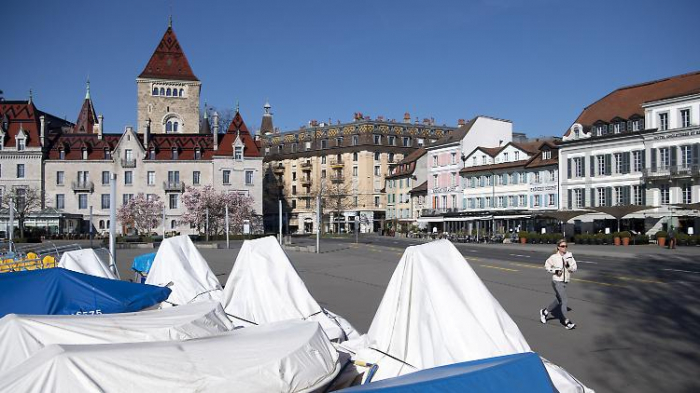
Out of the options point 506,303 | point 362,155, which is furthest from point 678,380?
point 362,155

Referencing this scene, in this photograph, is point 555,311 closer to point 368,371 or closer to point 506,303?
point 506,303

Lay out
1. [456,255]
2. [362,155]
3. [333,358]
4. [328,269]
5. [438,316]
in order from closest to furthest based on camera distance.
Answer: [333,358], [438,316], [456,255], [328,269], [362,155]

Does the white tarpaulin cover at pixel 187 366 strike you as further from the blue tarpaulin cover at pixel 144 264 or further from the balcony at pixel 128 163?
the balcony at pixel 128 163

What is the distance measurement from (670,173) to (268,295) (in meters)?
53.2

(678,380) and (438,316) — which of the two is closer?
(438,316)

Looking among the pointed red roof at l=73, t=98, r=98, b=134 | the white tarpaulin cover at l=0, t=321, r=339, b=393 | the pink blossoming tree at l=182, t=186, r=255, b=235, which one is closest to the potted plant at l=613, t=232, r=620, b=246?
the pink blossoming tree at l=182, t=186, r=255, b=235

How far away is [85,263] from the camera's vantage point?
15969 mm

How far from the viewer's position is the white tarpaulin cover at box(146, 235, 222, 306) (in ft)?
47.9

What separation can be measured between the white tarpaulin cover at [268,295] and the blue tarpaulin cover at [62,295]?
1538mm

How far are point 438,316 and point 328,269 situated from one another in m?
23.9

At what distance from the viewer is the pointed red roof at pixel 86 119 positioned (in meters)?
112

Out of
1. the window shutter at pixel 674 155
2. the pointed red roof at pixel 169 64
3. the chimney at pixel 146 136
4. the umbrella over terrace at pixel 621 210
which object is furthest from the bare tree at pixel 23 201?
the window shutter at pixel 674 155

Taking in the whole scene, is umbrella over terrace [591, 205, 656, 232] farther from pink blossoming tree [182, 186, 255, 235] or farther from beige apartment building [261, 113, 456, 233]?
beige apartment building [261, 113, 456, 233]

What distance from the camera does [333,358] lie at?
19.2 feet
